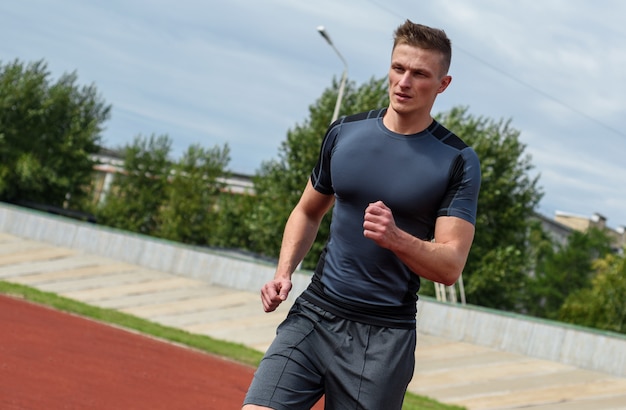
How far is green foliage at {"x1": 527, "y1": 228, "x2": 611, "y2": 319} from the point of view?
79125 millimetres

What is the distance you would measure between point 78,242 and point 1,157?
33.6 metres

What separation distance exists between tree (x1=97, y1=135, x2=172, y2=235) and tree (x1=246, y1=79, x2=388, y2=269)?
1347 centimetres

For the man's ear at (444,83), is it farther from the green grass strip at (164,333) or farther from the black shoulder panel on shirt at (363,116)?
the green grass strip at (164,333)

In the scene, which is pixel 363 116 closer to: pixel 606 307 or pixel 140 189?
pixel 606 307

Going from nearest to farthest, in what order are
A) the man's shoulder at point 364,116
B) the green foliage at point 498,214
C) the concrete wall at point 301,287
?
1. the man's shoulder at point 364,116
2. the concrete wall at point 301,287
3. the green foliage at point 498,214

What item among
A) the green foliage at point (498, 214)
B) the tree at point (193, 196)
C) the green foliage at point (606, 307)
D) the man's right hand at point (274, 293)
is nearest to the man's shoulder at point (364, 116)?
the man's right hand at point (274, 293)

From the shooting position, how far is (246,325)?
25250 millimetres

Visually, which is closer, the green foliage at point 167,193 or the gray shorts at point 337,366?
the gray shorts at point 337,366

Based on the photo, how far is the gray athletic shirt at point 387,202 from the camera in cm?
413

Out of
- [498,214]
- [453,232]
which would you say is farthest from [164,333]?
[498,214]

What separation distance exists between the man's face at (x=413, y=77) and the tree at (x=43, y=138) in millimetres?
62178

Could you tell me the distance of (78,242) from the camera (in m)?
34.3

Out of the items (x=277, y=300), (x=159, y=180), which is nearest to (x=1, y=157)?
(x=159, y=180)

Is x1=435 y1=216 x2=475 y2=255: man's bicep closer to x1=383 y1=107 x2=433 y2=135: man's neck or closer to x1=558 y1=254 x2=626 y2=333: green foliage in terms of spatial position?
x1=383 y1=107 x2=433 y2=135: man's neck
